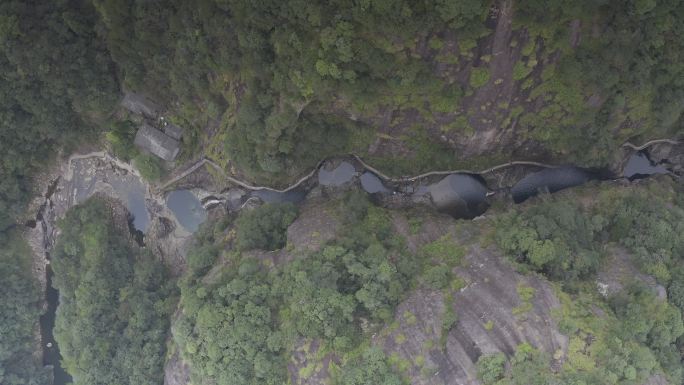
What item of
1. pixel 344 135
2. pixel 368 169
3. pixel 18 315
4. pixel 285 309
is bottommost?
pixel 18 315

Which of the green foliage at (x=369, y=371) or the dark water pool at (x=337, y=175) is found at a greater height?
the dark water pool at (x=337, y=175)

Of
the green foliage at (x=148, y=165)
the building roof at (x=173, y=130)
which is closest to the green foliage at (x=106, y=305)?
the green foliage at (x=148, y=165)

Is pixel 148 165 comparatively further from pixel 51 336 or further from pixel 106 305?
pixel 51 336

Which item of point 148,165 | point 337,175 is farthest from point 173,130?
point 337,175

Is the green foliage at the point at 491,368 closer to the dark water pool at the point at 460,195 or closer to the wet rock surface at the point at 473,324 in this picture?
the wet rock surface at the point at 473,324

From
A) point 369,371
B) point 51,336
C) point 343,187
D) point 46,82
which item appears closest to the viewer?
point 369,371

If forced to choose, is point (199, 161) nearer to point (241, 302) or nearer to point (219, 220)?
point (219, 220)
